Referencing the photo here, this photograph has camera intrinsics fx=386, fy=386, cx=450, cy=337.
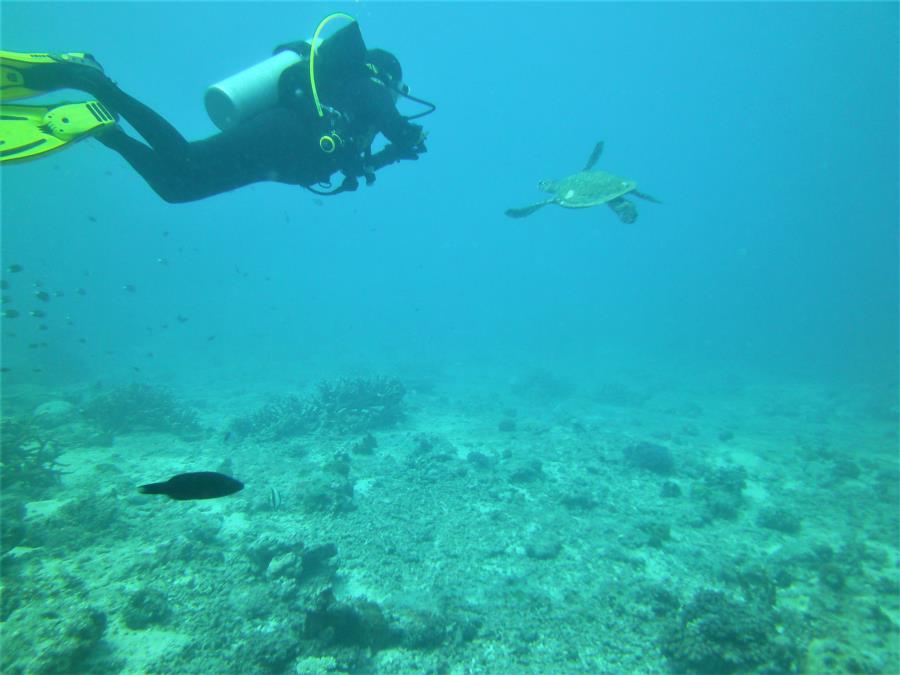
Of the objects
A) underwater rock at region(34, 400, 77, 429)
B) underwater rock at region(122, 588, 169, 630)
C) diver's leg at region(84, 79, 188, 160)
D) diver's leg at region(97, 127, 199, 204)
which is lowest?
underwater rock at region(122, 588, 169, 630)

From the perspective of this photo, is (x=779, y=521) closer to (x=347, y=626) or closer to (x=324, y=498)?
(x=347, y=626)

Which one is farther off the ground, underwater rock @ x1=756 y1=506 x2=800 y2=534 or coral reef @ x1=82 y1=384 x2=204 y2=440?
coral reef @ x1=82 y1=384 x2=204 y2=440

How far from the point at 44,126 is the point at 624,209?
7681 mm

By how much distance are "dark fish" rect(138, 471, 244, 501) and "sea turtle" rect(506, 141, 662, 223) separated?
583 centimetres

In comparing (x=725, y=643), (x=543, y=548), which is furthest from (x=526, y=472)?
(x=725, y=643)

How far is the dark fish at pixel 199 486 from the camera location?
7.62 ft

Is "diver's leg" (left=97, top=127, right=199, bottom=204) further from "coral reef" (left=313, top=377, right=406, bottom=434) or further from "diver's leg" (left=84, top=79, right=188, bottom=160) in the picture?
"coral reef" (left=313, top=377, right=406, bottom=434)

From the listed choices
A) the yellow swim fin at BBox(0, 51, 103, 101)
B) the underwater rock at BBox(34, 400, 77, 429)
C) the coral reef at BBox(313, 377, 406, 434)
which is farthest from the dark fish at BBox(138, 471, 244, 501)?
the underwater rock at BBox(34, 400, 77, 429)

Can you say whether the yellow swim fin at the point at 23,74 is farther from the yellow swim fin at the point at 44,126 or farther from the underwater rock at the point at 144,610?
the underwater rock at the point at 144,610

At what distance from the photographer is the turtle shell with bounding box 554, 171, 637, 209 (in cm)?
703

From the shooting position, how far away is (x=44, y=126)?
375 cm

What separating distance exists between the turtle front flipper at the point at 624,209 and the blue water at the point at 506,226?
6.09m

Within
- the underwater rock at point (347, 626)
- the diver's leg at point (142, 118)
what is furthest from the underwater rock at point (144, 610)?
the diver's leg at point (142, 118)

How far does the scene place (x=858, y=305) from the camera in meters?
91.9
